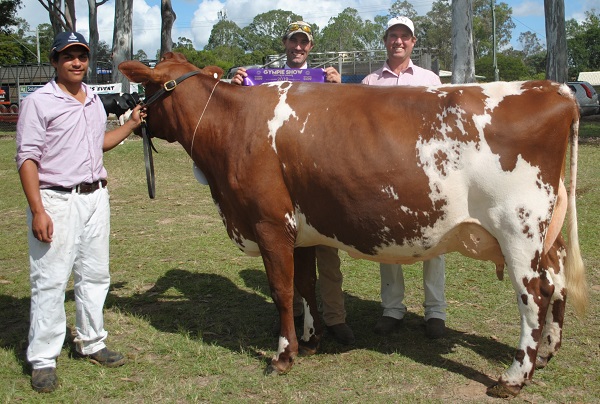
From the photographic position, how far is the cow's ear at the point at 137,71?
15.1 ft

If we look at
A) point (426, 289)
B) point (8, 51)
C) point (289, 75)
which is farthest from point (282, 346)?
point (8, 51)

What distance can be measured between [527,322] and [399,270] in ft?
4.76

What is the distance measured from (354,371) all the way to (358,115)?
5.81 ft

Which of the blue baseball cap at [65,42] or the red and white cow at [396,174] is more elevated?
the blue baseball cap at [65,42]

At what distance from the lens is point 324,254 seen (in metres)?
5.23

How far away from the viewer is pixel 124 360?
4.68 metres

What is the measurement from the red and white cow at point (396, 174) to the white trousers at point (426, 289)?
0.81 m

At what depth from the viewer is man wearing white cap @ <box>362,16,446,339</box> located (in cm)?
515

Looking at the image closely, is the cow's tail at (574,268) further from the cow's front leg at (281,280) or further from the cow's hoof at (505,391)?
the cow's front leg at (281,280)

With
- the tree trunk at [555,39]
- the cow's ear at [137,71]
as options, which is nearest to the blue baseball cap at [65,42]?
the cow's ear at [137,71]

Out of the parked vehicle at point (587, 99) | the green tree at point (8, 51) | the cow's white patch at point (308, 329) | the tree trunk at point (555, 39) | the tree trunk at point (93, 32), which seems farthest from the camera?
the green tree at point (8, 51)

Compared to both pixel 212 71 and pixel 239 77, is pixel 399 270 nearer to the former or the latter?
pixel 239 77

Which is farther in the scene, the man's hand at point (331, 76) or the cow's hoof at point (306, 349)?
the man's hand at point (331, 76)

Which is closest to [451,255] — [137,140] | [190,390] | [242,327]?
[242,327]
